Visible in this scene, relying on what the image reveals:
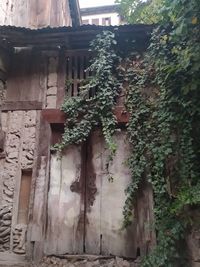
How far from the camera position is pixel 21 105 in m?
5.47

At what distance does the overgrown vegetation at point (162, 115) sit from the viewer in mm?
4082

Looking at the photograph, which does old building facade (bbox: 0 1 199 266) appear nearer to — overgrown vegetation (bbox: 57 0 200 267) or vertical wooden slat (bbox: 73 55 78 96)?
Result: vertical wooden slat (bbox: 73 55 78 96)

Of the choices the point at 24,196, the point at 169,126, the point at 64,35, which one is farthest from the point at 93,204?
the point at 64,35

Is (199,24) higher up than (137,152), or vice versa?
(199,24)

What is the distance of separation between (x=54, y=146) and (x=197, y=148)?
2.22 meters

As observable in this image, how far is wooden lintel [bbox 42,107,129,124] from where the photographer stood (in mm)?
5148

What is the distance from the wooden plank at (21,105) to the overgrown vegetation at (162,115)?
52cm

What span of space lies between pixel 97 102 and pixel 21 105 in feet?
4.39

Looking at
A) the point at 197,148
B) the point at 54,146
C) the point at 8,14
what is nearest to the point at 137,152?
the point at 197,148

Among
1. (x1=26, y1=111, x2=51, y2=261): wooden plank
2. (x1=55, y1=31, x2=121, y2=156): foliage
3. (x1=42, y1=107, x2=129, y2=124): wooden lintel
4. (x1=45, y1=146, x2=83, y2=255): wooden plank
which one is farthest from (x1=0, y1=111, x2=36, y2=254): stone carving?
(x1=55, y1=31, x2=121, y2=156): foliage

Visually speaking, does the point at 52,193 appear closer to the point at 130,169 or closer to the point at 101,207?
the point at 101,207

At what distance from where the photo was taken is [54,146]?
17.1 ft

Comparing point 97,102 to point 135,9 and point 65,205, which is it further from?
point 135,9

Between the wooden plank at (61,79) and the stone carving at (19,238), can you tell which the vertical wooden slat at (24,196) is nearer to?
the stone carving at (19,238)
